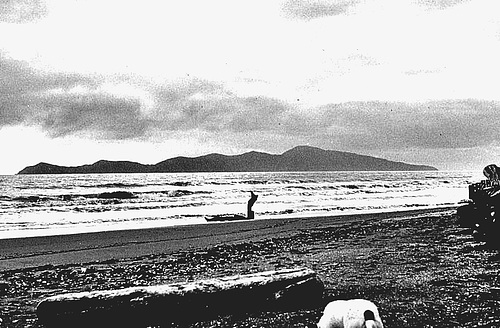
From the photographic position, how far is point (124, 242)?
14.7 metres

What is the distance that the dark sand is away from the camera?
22.0 ft

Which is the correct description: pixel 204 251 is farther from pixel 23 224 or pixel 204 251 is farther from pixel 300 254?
pixel 23 224

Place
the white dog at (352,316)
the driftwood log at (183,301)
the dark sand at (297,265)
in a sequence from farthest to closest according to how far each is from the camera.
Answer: the dark sand at (297,265) → the driftwood log at (183,301) → the white dog at (352,316)

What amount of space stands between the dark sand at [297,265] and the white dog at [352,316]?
1.57 metres

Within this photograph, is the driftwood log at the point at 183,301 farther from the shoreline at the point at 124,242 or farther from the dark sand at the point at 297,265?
the shoreline at the point at 124,242

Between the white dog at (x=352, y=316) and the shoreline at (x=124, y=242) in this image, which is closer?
the white dog at (x=352, y=316)

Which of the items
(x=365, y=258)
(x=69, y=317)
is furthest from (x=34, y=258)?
(x=365, y=258)

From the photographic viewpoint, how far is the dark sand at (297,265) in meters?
6.69

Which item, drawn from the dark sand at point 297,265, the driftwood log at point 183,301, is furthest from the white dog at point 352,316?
the driftwood log at point 183,301

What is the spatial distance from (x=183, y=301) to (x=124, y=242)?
839 centimetres

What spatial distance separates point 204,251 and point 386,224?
8011 millimetres

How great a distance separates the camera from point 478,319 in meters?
6.25

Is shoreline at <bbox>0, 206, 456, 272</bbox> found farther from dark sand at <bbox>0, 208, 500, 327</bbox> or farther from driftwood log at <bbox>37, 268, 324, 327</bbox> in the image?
driftwood log at <bbox>37, 268, 324, 327</bbox>

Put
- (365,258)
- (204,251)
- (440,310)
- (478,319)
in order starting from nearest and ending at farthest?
(478,319), (440,310), (365,258), (204,251)
